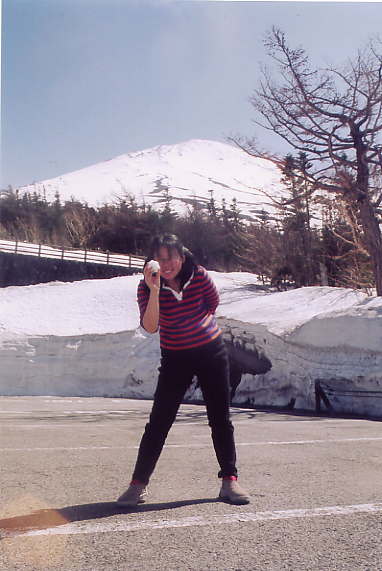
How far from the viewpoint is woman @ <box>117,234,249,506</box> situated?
3346mm

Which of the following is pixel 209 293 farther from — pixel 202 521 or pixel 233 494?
pixel 202 521

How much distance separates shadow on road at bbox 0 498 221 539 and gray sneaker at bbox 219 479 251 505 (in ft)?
0.19

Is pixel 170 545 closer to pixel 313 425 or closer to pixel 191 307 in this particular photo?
pixel 191 307

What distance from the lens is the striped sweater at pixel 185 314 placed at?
3.35 meters

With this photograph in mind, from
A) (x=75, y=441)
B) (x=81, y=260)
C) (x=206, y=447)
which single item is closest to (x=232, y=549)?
(x=206, y=447)

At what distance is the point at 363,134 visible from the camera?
1508cm

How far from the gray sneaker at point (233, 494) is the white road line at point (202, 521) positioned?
0.55 ft

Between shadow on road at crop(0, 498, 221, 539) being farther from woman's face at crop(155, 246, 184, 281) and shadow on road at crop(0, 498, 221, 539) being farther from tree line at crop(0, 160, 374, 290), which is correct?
tree line at crop(0, 160, 374, 290)

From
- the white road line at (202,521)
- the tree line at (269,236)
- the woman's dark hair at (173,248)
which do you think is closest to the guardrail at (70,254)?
the tree line at (269,236)

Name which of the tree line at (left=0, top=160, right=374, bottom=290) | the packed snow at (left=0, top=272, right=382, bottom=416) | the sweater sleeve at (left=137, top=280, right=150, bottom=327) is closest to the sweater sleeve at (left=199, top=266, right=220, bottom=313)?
the sweater sleeve at (left=137, top=280, right=150, bottom=327)

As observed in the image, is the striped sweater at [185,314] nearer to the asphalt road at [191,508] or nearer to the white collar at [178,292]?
the white collar at [178,292]

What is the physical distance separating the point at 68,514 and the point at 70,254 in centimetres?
2346

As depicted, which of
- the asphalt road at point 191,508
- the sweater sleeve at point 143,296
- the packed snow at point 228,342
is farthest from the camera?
the packed snow at point 228,342

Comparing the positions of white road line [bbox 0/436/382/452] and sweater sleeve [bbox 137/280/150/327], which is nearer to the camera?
sweater sleeve [bbox 137/280/150/327]
